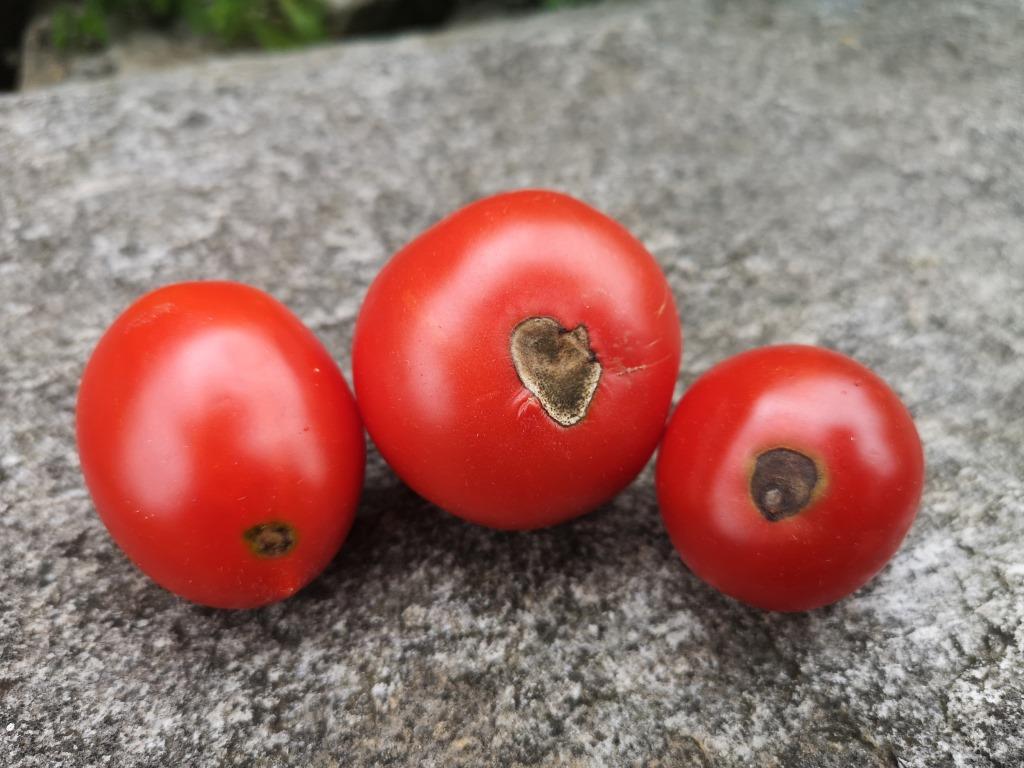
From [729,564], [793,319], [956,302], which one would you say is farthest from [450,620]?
[956,302]

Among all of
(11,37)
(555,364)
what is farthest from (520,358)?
(11,37)

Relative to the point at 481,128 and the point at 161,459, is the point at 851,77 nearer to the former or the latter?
the point at 481,128

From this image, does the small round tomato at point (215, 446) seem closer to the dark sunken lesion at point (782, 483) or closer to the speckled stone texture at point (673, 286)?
the speckled stone texture at point (673, 286)

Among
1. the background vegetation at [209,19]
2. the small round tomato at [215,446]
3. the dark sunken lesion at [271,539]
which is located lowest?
the background vegetation at [209,19]

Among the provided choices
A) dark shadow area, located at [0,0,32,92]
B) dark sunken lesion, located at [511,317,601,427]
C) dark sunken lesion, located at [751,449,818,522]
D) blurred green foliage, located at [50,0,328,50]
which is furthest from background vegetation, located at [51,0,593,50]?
dark sunken lesion, located at [751,449,818,522]

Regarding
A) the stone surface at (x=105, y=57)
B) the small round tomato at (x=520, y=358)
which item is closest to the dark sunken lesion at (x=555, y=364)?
the small round tomato at (x=520, y=358)
